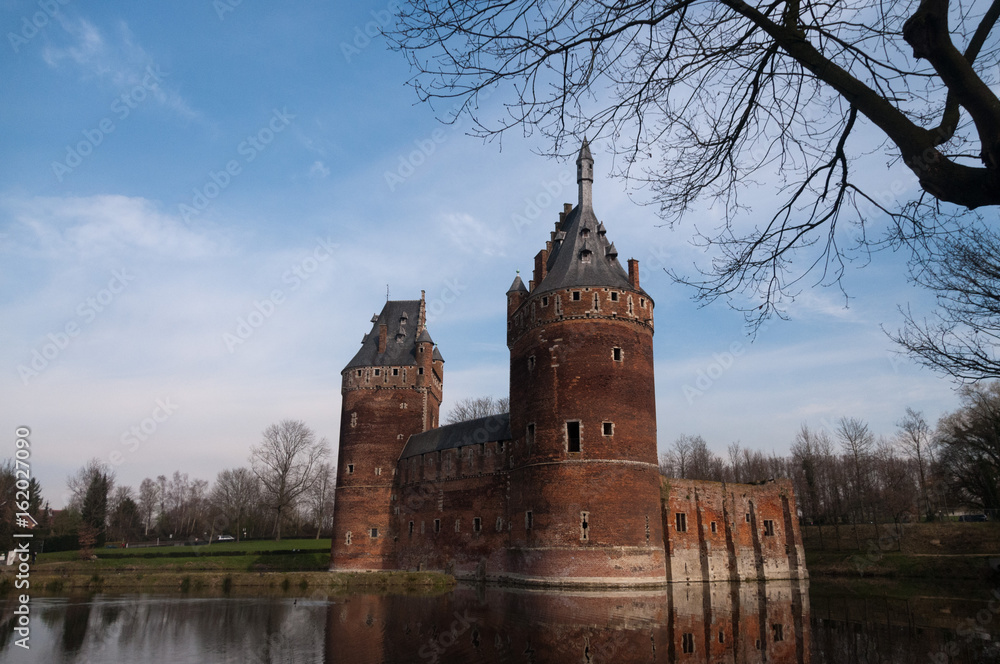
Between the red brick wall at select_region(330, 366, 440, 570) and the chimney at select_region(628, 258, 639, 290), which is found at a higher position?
the chimney at select_region(628, 258, 639, 290)

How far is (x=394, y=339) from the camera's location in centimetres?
4559

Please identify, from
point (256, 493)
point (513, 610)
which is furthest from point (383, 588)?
point (256, 493)

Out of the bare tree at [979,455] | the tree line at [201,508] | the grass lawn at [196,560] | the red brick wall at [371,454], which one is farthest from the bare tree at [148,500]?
the bare tree at [979,455]

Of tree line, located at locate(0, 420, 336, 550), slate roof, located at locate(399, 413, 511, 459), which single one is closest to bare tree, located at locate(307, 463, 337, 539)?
tree line, located at locate(0, 420, 336, 550)

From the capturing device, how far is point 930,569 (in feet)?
116

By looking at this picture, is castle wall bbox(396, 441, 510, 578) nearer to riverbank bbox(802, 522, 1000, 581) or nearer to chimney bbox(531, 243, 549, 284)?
chimney bbox(531, 243, 549, 284)

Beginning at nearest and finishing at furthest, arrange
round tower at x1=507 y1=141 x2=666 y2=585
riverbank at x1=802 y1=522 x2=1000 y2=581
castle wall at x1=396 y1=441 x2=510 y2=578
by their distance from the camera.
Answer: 1. round tower at x1=507 y1=141 x2=666 y2=585
2. castle wall at x1=396 y1=441 x2=510 y2=578
3. riverbank at x1=802 y1=522 x2=1000 y2=581

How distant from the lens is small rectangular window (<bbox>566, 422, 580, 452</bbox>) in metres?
30.3

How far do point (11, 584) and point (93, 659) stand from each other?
1898 cm

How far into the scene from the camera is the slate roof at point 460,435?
118 ft

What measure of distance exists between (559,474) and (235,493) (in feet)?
234

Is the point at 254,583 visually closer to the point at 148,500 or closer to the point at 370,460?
the point at 370,460

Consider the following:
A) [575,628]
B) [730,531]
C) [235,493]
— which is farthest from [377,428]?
[235,493]

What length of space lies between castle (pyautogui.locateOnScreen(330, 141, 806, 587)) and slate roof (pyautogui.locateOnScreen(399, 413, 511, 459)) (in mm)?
119
